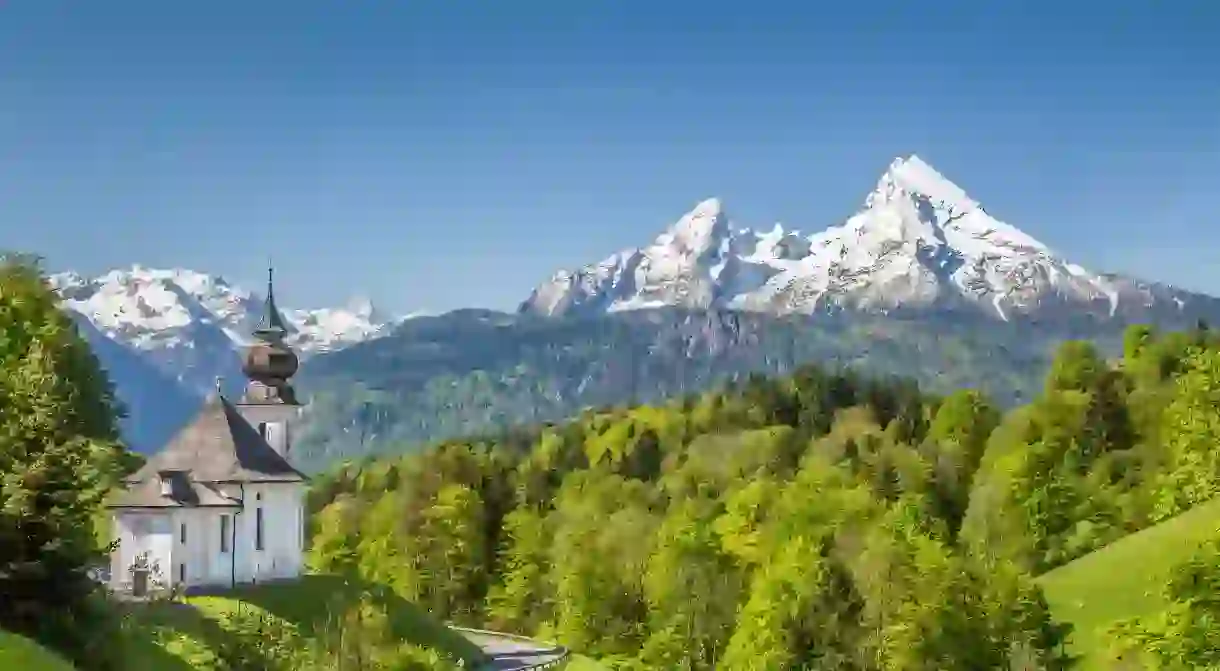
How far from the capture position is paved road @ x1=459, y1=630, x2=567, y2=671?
92.1 metres

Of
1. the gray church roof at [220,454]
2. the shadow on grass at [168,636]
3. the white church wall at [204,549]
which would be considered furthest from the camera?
the gray church roof at [220,454]

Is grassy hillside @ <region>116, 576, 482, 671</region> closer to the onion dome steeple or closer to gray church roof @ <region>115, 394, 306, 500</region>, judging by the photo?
gray church roof @ <region>115, 394, 306, 500</region>

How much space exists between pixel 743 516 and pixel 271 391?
3545cm

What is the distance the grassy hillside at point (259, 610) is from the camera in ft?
194

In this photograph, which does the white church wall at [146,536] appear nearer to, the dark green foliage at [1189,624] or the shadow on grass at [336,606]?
the shadow on grass at [336,606]

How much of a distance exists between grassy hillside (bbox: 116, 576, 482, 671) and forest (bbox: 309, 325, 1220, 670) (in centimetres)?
1750

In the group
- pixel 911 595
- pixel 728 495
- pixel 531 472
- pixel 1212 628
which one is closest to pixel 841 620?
pixel 911 595

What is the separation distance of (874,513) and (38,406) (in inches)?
2575

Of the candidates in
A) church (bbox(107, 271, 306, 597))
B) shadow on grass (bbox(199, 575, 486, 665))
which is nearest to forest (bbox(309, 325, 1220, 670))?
shadow on grass (bbox(199, 575, 486, 665))

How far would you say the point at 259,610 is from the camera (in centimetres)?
7519

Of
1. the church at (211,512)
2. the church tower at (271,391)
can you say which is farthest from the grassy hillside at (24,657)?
the church tower at (271,391)

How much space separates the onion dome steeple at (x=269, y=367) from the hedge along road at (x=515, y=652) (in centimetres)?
1933

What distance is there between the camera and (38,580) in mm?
45062

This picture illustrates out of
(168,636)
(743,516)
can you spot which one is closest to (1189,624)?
(168,636)
